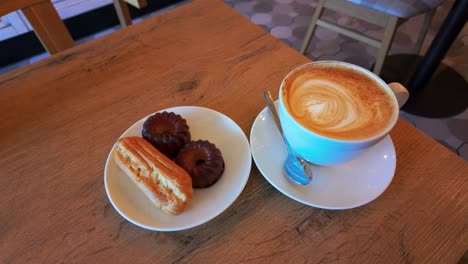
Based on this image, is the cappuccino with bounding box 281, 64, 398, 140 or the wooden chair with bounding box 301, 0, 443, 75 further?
the wooden chair with bounding box 301, 0, 443, 75

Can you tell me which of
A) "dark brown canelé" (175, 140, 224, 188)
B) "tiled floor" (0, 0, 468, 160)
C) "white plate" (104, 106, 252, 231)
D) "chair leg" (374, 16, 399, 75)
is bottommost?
"tiled floor" (0, 0, 468, 160)

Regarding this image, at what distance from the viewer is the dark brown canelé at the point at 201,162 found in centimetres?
41

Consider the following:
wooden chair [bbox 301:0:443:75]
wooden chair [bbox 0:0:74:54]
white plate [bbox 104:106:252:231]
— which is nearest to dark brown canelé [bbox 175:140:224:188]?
white plate [bbox 104:106:252:231]

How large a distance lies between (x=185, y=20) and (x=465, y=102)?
120cm

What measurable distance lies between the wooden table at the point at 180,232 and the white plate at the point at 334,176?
0.08 ft

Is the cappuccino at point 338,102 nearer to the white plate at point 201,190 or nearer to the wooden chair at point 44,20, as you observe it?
the white plate at point 201,190

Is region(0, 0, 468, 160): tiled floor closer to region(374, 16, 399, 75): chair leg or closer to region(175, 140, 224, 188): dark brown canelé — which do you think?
region(374, 16, 399, 75): chair leg

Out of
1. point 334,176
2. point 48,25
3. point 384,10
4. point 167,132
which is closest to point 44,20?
point 48,25

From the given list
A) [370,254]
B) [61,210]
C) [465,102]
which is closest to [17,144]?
[61,210]

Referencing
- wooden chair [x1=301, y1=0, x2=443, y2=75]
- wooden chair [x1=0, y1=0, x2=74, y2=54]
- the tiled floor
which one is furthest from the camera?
the tiled floor

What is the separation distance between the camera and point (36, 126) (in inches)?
20.3

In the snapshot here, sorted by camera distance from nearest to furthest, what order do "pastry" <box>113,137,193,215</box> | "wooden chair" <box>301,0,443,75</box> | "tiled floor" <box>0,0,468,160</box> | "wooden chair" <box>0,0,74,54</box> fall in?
"pastry" <box>113,137,193,215</box>, "wooden chair" <box>0,0,74,54</box>, "wooden chair" <box>301,0,443,75</box>, "tiled floor" <box>0,0,468,160</box>

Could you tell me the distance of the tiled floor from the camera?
117cm

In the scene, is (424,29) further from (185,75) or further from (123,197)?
(123,197)
